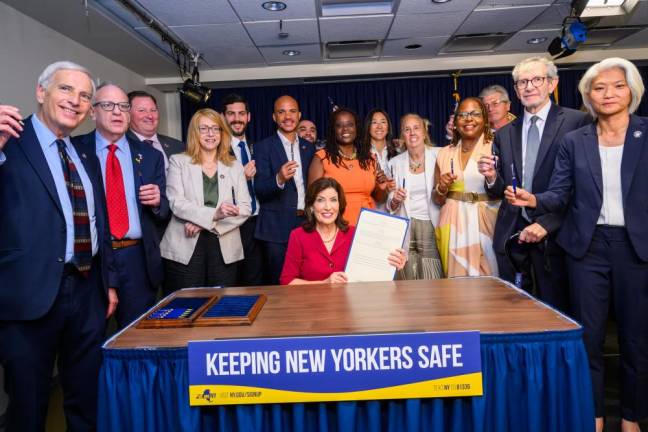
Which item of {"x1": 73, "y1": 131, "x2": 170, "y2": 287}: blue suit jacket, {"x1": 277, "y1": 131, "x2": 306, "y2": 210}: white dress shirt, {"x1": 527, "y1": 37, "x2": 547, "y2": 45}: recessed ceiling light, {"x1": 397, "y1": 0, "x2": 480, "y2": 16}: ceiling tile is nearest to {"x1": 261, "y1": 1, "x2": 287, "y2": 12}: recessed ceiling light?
{"x1": 397, "y1": 0, "x2": 480, "y2": 16}: ceiling tile

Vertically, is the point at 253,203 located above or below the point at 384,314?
above

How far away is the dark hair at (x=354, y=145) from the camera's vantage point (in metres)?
2.99

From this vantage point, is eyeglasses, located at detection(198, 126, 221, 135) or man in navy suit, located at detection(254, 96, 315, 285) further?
man in navy suit, located at detection(254, 96, 315, 285)

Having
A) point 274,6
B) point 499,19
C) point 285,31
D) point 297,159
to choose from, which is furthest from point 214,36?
point 499,19

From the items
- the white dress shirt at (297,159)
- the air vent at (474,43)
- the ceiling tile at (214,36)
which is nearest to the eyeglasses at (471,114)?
the white dress shirt at (297,159)

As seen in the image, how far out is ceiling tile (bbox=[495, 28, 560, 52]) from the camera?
207 inches

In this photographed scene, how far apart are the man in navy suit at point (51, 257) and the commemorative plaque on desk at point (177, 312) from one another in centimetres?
31

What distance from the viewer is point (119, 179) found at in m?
2.25

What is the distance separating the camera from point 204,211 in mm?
2512

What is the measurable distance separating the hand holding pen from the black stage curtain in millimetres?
5749

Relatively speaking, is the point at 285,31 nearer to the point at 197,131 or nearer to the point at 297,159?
the point at 297,159

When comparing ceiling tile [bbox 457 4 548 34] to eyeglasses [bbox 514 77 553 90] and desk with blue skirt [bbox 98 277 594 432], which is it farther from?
desk with blue skirt [bbox 98 277 594 432]

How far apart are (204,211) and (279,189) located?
58 centimetres

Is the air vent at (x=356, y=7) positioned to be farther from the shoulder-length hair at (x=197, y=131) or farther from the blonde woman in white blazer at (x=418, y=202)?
the shoulder-length hair at (x=197, y=131)
